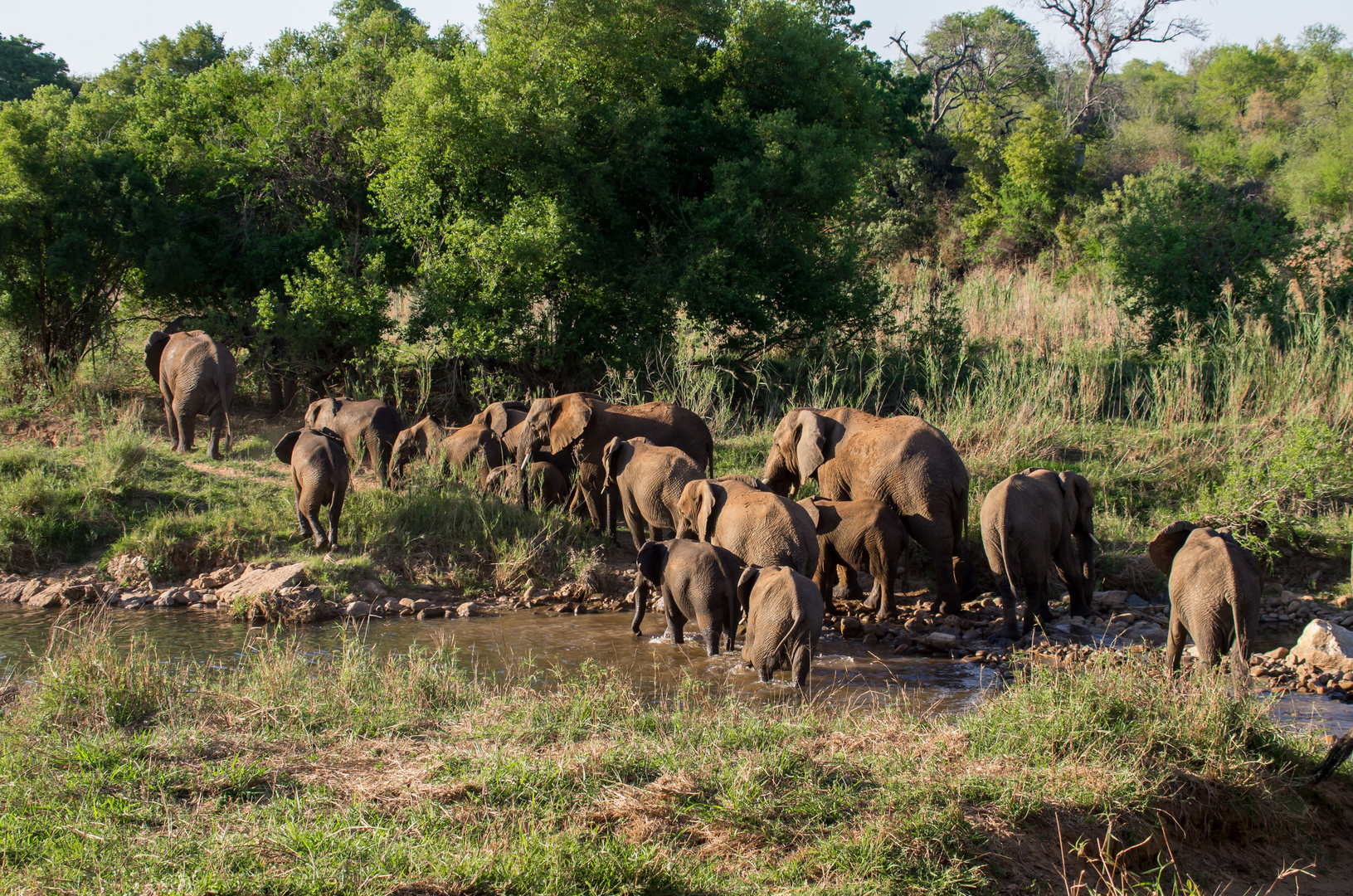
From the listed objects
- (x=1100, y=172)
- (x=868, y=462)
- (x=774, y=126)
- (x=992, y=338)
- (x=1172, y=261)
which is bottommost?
(x=868, y=462)

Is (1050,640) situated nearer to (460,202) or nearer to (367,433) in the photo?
(367,433)

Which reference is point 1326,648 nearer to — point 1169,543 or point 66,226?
A: point 1169,543

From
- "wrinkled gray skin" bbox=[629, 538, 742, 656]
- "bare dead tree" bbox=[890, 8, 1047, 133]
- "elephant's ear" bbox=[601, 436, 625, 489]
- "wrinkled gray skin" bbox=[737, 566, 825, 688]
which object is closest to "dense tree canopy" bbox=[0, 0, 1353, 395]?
"elephant's ear" bbox=[601, 436, 625, 489]

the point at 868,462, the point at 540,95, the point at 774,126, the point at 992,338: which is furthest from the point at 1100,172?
the point at 868,462

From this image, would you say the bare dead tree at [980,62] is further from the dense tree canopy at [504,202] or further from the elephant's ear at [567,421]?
the elephant's ear at [567,421]

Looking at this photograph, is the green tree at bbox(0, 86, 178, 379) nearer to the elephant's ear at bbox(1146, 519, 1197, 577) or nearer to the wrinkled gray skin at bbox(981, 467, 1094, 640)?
the wrinkled gray skin at bbox(981, 467, 1094, 640)

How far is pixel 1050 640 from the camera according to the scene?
8.70 meters

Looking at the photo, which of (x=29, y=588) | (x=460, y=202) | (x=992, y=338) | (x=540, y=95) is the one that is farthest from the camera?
(x=992, y=338)

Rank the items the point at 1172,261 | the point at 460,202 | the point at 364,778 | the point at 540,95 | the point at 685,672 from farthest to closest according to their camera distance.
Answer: the point at 1172,261, the point at 460,202, the point at 540,95, the point at 685,672, the point at 364,778

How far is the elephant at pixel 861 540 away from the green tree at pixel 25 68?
34779mm

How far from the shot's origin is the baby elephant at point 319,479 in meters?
9.91

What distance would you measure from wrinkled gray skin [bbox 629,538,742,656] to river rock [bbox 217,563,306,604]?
3.17 meters

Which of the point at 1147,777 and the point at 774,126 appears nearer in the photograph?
the point at 1147,777

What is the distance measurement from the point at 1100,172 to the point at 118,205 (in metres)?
24.6
